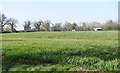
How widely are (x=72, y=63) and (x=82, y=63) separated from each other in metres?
0.58

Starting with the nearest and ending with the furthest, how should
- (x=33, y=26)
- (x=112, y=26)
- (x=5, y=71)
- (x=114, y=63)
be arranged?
(x=5, y=71)
(x=114, y=63)
(x=112, y=26)
(x=33, y=26)

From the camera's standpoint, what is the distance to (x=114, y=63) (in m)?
7.52

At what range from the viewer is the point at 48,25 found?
16275cm

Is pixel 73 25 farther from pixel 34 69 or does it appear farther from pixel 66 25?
pixel 34 69

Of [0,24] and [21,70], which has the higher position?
[0,24]

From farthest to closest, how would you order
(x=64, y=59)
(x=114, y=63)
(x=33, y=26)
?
(x=33, y=26) < (x=64, y=59) < (x=114, y=63)

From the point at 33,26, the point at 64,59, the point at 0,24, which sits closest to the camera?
the point at 64,59

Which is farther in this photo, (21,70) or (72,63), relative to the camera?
(72,63)

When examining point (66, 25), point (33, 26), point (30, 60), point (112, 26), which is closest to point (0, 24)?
point (33, 26)

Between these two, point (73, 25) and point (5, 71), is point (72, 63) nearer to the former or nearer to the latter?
point (5, 71)

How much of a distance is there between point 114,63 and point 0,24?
105547mm

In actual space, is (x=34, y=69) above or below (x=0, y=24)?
below

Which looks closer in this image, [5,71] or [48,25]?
[5,71]

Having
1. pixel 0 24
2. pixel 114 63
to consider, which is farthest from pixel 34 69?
pixel 0 24
